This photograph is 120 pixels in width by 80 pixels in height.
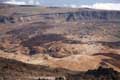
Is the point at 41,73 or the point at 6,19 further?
the point at 6,19

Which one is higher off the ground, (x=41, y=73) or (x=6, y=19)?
(x=41, y=73)

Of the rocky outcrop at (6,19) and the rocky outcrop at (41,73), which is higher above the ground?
the rocky outcrop at (41,73)

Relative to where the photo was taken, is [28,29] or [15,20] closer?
[28,29]

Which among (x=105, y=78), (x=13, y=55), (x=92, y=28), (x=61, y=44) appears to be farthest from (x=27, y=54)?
(x=92, y=28)

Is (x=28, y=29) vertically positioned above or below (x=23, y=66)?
below

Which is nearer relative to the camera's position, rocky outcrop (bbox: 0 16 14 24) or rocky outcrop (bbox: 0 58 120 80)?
rocky outcrop (bbox: 0 58 120 80)

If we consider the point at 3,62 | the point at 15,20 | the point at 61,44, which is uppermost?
the point at 3,62

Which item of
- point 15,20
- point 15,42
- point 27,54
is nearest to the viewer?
point 27,54

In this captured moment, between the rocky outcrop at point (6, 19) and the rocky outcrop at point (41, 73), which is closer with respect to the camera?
the rocky outcrop at point (41, 73)

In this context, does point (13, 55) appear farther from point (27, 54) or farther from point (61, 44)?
point (61, 44)

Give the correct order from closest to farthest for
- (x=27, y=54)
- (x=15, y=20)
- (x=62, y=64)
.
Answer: (x=62, y=64)
(x=27, y=54)
(x=15, y=20)

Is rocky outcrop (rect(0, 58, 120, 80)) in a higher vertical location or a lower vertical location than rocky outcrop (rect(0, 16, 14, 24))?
higher
